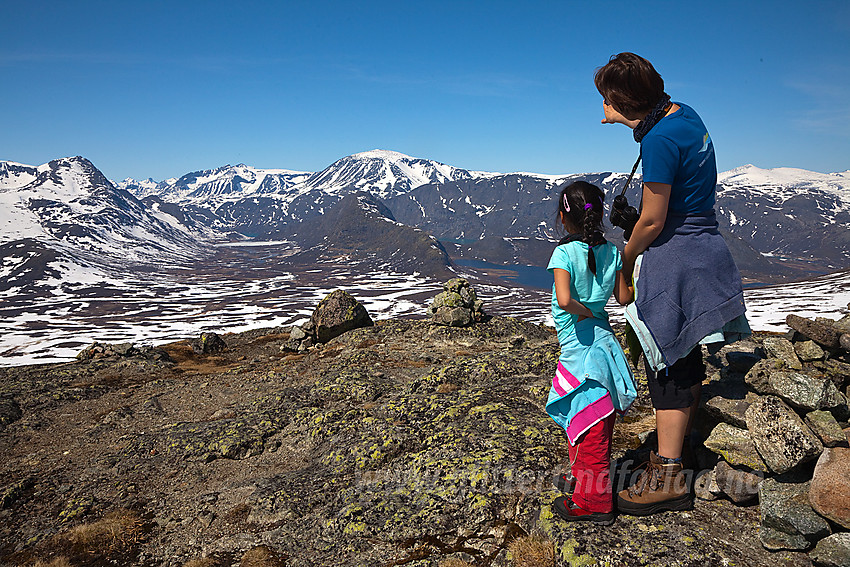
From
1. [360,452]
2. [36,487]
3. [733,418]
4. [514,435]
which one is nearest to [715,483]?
[733,418]

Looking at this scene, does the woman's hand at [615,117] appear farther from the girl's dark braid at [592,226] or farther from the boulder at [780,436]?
the boulder at [780,436]

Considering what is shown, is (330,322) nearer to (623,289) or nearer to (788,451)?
(623,289)

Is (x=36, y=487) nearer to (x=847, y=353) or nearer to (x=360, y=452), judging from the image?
(x=360, y=452)

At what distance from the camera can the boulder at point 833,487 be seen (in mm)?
5109

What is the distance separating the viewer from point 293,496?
10133 millimetres

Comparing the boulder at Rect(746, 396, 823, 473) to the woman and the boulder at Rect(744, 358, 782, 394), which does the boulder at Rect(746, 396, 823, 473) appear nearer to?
the boulder at Rect(744, 358, 782, 394)

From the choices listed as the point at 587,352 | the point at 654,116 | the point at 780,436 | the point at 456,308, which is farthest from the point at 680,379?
the point at 456,308

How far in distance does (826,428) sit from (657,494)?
2.32m

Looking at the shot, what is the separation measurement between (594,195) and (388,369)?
14234 millimetres

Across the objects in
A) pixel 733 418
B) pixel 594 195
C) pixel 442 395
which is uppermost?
pixel 594 195

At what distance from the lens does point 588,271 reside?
5.81 metres

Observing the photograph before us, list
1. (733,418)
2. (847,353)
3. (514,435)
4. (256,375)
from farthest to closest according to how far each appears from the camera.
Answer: (256,375), (514,435), (847,353), (733,418)

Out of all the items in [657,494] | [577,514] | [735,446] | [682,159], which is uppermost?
[682,159]

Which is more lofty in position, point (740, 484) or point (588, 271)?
point (588, 271)
